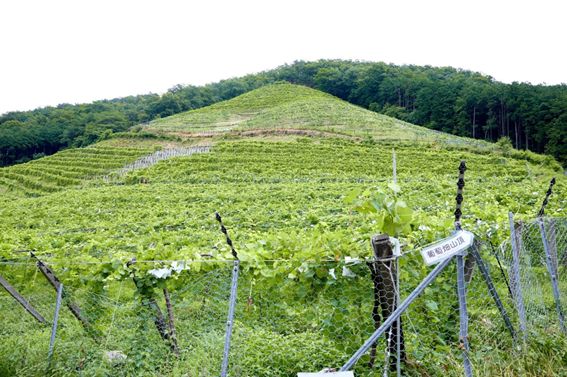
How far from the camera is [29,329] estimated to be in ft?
20.2

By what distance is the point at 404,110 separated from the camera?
96188mm

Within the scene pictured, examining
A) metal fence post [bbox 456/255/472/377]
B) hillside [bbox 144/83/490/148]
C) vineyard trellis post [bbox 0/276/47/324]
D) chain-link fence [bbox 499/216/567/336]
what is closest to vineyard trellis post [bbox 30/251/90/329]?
vineyard trellis post [bbox 0/276/47/324]

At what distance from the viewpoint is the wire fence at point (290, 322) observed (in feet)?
14.5

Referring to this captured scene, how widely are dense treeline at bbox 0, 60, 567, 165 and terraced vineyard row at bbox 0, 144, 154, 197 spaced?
15.3 m

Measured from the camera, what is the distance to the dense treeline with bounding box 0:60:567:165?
7119cm

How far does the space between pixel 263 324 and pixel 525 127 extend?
7754 centimetres

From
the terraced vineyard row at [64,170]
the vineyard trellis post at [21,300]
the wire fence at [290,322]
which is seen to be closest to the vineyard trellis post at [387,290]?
the wire fence at [290,322]

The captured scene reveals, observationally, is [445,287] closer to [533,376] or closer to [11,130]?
[533,376]

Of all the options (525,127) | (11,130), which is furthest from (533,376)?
(11,130)

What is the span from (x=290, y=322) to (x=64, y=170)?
164 ft

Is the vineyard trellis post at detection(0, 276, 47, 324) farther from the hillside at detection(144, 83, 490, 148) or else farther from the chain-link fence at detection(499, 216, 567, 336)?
the hillside at detection(144, 83, 490, 148)

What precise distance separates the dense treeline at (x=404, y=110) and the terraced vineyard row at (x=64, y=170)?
15.3 metres

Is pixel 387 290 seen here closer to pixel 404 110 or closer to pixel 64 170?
pixel 64 170

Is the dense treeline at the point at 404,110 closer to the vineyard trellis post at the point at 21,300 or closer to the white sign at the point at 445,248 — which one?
the white sign at the point at 445,248
